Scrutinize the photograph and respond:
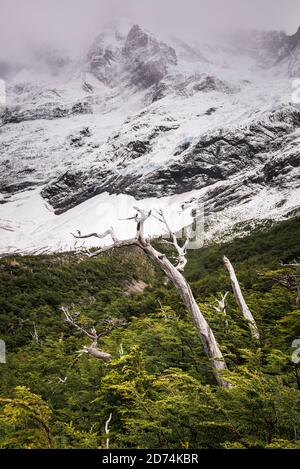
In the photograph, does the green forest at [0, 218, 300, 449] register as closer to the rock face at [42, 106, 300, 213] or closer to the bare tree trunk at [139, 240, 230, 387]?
the bare tree trunk at [139, 240, 230, 387]

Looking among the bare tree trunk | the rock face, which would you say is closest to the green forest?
the bare tree trunk

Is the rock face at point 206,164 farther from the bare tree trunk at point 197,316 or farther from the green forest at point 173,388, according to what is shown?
the bare tree trunk at point 197,316

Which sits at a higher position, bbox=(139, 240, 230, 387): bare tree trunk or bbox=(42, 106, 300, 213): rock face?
bbox=(42, 106, 300, 213): rock face

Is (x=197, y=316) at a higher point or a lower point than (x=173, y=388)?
higher

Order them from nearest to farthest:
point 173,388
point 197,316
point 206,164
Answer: point 173,388, point 197,316, point 206,164

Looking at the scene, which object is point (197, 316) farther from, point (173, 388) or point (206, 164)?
point (206, 164)

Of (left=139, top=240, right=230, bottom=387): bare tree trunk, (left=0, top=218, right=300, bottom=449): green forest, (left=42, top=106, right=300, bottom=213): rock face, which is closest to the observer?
(left=0, top=218, right=300, bottom=449): green forest

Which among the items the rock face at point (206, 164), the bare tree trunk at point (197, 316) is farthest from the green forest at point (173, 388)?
the rock face at point (206, 164)

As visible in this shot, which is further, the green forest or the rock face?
the rock face

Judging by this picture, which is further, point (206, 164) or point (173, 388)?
point (206, 164)

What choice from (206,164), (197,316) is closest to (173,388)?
(197,316)

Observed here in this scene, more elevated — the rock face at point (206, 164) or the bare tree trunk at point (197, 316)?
the rock face at point (206, 164)

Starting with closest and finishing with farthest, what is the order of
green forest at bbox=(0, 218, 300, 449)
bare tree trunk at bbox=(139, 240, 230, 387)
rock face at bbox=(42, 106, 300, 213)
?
1. green forest at bbox=(0, 218, 300, 449)
2. bare tree trunk at bbox=(139, 240, 230, 387)
3. rock face at bbox=(42, 106, 300, 213)
